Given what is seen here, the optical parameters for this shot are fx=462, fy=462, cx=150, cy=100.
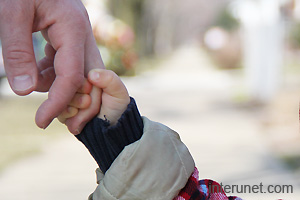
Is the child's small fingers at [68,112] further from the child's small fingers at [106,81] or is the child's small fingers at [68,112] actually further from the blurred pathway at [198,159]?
the blurred pathway at [198,159]

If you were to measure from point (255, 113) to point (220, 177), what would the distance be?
3.17 meters

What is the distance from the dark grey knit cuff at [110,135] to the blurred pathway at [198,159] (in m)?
2.32

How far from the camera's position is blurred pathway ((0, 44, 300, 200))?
3.74 meters

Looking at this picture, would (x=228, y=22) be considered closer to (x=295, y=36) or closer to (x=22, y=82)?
(x=295, y=36)

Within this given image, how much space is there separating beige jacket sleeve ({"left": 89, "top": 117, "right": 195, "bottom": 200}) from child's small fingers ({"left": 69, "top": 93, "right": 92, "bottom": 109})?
153mm

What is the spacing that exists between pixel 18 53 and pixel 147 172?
41 centimetres

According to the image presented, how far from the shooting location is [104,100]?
1177mm

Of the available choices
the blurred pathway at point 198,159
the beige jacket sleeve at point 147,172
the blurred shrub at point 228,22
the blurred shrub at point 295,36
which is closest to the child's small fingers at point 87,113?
the beige jacket sleeve at point 147,172

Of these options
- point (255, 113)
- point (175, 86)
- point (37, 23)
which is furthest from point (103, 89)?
point (175, 86)

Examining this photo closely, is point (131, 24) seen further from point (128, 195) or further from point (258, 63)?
point (128, 195)

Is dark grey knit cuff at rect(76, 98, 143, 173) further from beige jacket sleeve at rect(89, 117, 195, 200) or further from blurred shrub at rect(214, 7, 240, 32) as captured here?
blurred shrub at rect(214, 7, 240, 32)

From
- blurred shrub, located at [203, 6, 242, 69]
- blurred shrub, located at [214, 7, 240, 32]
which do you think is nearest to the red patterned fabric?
blurred shrub, located at [203, 6, 242, 69]

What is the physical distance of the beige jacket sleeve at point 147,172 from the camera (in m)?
1.10

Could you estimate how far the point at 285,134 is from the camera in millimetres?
5258
